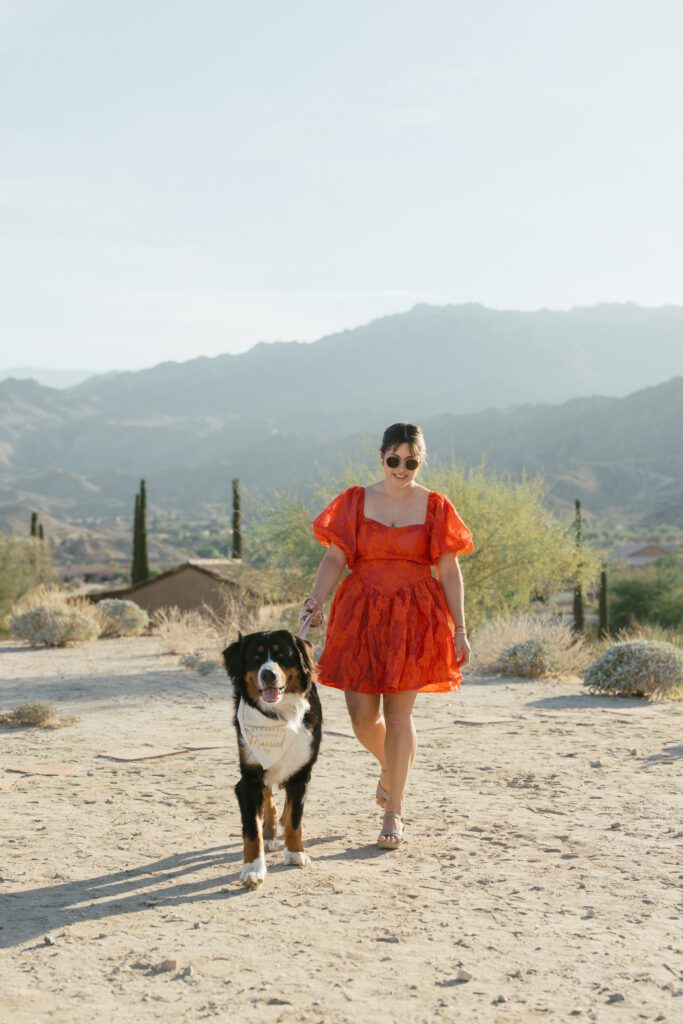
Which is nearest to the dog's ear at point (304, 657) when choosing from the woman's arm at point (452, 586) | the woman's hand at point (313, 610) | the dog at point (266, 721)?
the dog at point (266, 721)

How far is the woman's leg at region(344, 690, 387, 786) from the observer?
652 cm

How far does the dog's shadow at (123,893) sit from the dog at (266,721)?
0.87ft

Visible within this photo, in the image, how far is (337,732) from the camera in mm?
10758

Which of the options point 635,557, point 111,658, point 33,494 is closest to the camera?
point 111,658

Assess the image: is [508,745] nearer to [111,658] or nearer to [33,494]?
[111,658]

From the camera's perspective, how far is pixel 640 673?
504 inches

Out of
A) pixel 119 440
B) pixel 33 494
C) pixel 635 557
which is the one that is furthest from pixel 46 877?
pixel 119 440

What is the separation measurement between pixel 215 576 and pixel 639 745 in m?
17.3

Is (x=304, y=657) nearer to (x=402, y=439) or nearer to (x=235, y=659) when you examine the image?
(x=235, y=659)

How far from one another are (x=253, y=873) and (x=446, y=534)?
6.68 feet

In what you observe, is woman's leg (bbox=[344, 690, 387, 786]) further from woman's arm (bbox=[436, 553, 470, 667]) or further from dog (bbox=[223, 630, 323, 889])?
dog (bbox=[223, 630, 323, 889])

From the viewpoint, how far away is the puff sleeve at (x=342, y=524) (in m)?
6.58

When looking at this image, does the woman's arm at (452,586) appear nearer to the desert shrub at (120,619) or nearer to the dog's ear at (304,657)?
the dog's ear at (304,657)

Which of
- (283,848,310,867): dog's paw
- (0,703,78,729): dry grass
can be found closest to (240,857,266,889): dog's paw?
(283,848,310,867): dog's paw
